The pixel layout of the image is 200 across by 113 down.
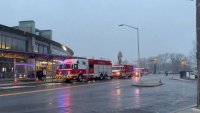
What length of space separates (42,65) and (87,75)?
1194 cm

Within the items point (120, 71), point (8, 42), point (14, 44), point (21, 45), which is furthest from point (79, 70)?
point (120, 71)

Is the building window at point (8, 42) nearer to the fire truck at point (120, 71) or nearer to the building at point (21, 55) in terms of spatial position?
the building at point (21, 55)

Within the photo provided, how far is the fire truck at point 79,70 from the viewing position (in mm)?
48516

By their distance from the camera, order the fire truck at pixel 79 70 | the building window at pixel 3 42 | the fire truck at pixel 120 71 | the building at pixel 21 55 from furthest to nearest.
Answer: the fire truck at pixel 120 71
the building window at pixel 3 42
the building at pixel 21 55
the fire truck at pixel 79 70

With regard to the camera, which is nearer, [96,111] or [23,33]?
[96,111]

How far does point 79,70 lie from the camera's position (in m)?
49.8

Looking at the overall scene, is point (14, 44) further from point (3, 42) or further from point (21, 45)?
point (3, 42)

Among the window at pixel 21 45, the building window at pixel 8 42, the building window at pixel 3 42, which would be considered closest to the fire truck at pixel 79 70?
the building window at pixel 3 42

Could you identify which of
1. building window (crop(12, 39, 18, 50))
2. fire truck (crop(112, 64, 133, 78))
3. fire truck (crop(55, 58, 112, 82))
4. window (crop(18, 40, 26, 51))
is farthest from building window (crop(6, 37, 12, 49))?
fire truck (crop(112, 64, 133, 78))

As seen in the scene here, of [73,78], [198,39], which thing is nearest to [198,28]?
[198,39]

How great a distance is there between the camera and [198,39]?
1695 centimetres

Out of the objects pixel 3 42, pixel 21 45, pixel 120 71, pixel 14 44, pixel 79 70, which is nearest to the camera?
pixel 79 70

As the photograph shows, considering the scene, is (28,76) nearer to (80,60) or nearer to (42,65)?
(42,65)

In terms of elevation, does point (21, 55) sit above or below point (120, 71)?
above
